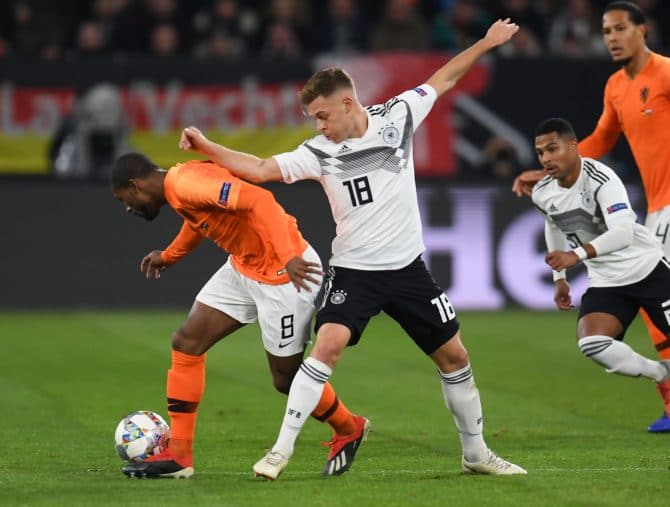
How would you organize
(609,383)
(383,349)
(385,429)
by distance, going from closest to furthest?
1. (385,429)
2. (609,383)
3. (383,349)

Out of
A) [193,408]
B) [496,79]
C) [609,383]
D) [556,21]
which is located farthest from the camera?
[556,21]

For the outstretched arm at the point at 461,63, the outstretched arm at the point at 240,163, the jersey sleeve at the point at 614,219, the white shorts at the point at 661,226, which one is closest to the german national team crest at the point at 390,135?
the outstretched arm at the point at 461,63

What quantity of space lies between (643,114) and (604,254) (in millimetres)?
1513

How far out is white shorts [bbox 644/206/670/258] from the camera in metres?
9.45

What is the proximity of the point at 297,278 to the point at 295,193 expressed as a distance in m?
10.9

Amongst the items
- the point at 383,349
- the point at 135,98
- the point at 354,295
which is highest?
the point at 135,98

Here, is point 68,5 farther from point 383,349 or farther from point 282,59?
point 383,349

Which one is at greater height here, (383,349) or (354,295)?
(354,295)

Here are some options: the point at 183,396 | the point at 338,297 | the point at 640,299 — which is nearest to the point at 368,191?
the point at 338,297

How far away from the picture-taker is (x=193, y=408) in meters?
7.71

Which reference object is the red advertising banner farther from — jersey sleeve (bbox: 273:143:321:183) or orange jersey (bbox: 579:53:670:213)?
jersey sleeve (bbox: 273:143:321:183)

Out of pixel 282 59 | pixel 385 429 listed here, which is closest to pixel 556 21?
pixel 282 59

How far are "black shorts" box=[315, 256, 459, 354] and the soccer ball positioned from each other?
1.14 meters

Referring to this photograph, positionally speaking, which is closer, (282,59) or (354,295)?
(354,295)
